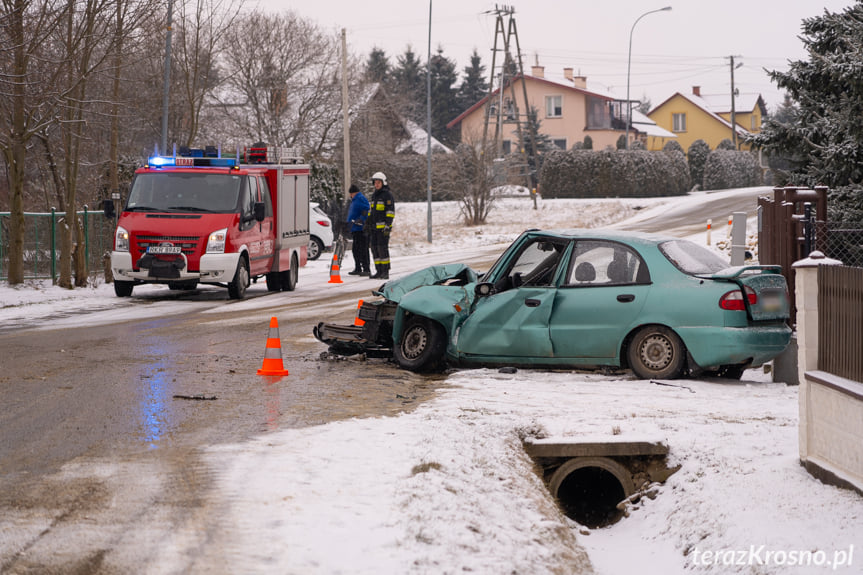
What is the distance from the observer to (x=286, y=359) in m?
11.2

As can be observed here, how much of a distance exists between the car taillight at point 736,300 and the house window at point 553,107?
71.6 meters

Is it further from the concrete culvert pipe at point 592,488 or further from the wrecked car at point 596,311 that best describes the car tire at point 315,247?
the concrete culvert pipe at point 592,488

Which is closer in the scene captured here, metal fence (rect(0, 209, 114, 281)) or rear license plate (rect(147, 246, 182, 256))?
rear license plate (rect(147, 246, 182, 256))

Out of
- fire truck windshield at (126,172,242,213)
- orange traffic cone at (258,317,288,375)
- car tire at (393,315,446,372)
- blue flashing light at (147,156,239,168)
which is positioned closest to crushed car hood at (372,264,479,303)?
car tire at (393,315,446,372)

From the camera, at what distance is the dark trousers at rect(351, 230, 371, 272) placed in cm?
2241

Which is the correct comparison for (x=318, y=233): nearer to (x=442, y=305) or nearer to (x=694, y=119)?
(x=442, y=305)

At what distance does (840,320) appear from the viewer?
243 inches

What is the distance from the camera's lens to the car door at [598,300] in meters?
9.52

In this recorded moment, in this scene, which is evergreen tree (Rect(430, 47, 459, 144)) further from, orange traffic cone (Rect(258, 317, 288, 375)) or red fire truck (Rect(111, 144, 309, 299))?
orange traffic cone (Rect(258, 317, 288, 375))

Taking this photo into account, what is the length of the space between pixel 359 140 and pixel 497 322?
38287 millimetres

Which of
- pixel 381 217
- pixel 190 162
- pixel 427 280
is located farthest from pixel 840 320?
pixel 381 217

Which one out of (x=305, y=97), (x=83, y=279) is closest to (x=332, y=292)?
(x=83, y=279)

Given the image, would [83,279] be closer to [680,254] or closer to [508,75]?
[680,254]

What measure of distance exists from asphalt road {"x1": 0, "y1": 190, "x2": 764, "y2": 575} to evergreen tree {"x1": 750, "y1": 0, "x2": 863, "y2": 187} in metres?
9.04
